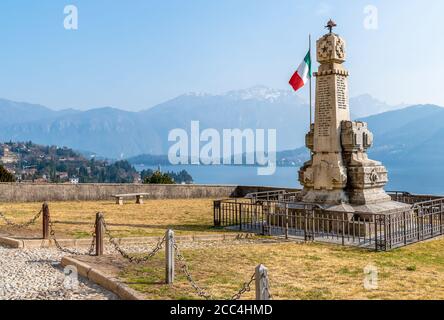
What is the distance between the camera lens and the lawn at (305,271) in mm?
7473

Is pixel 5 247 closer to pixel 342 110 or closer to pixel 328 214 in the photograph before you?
pixel 328 214

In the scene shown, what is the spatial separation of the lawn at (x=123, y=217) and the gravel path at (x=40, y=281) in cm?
301

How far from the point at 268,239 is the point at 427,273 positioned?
16.5 ft

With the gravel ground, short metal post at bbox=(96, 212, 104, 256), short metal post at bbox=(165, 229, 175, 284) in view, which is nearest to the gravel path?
the gravel ground

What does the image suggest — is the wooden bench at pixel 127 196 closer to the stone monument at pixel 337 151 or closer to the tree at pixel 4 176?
the stone monument at pixel 337 151

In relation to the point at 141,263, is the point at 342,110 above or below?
above

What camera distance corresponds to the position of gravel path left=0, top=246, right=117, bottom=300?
7.29 metres

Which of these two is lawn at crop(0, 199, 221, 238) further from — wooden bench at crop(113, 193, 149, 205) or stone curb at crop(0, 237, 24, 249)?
stone curb at crop(0, 237, 24, 249)

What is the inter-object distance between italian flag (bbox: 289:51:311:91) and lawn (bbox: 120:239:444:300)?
9397mm

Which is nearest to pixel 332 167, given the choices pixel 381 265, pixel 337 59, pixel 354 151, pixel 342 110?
pixel 354 151

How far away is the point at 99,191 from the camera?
26531 mm

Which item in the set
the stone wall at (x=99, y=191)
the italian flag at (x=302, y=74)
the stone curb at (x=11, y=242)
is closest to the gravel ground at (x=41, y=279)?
the stone curb at (x=11, y=242)
